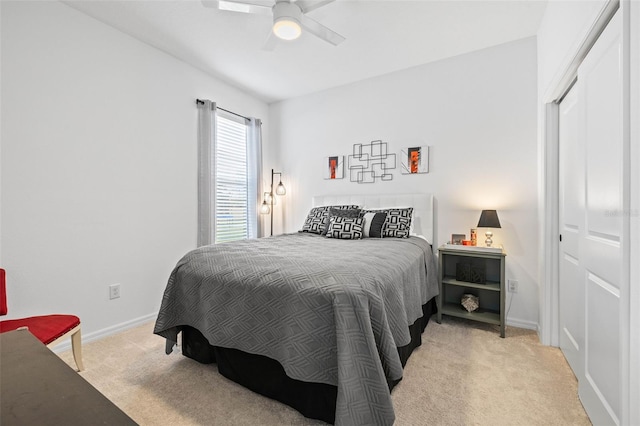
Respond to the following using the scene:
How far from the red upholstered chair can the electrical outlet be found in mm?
796

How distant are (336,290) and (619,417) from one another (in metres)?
1.24

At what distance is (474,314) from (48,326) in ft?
10.5

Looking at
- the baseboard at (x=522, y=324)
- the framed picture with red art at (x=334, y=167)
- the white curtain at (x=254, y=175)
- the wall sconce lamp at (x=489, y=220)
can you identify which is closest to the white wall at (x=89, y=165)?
the white curtain at (x=254, y=175)

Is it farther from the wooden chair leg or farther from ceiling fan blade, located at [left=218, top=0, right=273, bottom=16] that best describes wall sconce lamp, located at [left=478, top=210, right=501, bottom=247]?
the wooden chair leg

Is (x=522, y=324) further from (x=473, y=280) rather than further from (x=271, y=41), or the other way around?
(x=271, y=41)

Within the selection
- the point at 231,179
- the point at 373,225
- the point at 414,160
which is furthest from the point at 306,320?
the point at 231,179

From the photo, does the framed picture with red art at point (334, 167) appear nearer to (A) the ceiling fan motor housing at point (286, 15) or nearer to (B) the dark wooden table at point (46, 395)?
(A) the ceiling fan motor housing at point (286, 15)

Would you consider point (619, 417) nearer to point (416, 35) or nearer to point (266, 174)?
point (416, 35)

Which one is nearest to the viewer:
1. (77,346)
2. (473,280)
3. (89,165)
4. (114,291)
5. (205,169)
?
(77,346)

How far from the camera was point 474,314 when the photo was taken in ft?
8.73

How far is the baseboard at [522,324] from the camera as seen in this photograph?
8.74ft

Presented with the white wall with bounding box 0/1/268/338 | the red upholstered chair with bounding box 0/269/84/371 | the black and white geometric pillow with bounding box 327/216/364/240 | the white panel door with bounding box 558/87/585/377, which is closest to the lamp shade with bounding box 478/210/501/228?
the white panel door with bounding box 558/87/585/377

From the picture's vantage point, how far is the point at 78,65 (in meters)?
2.37

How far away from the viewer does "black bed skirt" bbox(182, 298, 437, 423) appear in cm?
143
